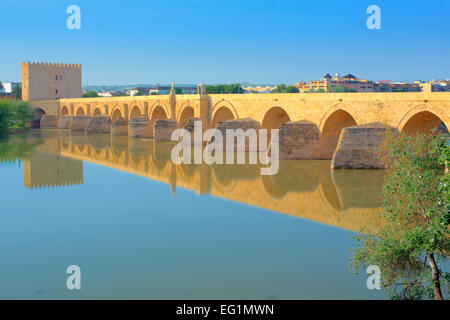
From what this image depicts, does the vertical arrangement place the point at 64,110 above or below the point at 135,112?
above

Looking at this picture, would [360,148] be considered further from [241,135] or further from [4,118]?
[4,118]

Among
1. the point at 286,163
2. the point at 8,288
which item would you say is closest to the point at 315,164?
the point at 286,163

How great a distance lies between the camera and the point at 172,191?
12375 millimetres

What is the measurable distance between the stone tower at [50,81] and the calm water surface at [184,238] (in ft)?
81.0

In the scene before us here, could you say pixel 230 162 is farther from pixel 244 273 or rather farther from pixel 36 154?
pixel 244 273

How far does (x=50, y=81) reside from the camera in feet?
129

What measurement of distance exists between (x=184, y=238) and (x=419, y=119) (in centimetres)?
816

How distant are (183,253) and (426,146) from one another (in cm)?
380

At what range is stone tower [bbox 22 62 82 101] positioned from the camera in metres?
38.2

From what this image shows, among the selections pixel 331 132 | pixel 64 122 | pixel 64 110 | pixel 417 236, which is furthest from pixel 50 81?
pixel 417 236

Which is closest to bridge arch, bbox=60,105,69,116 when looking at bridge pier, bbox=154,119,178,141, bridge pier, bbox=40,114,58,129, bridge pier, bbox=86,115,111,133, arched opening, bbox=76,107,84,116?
bridge pier, bbox=40,114,58,129

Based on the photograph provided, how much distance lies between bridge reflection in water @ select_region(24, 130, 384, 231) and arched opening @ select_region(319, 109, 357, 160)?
1.45ft

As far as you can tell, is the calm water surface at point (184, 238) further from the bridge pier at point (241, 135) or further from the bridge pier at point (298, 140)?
the bridge pier at point (241, 135)
